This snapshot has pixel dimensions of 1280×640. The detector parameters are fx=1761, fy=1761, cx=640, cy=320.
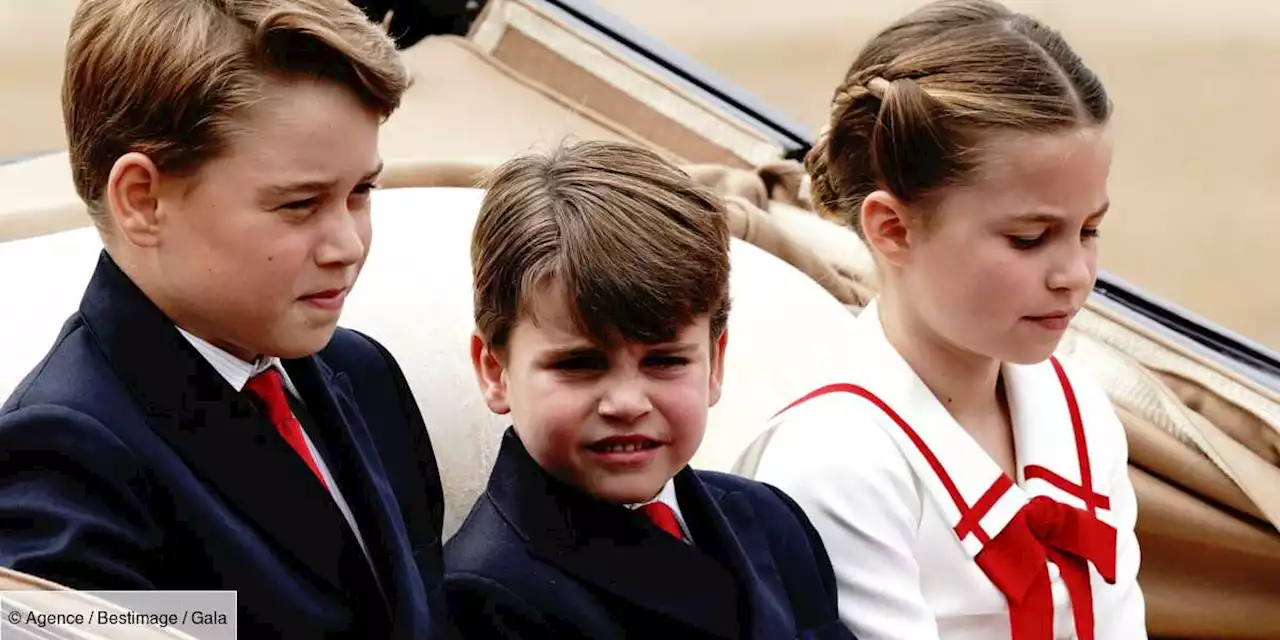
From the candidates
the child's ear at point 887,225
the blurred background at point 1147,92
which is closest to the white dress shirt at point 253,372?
the child's ear at point 887,225

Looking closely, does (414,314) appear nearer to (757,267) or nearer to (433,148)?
(757,267)

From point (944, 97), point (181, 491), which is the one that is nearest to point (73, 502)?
point (181, 491)

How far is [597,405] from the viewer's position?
118cm

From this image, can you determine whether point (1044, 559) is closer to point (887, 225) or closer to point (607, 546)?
point (887, 225)

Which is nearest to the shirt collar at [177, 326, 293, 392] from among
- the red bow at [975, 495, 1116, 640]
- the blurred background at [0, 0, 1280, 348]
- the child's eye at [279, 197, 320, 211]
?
the child's eye at [279, 197, 320, 211]

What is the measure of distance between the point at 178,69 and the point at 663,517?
448 millimetres

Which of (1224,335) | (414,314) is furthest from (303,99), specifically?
(1224,335)

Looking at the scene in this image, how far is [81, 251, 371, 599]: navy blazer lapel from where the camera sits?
3.52ft

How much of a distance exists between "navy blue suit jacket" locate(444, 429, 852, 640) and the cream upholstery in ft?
0.83

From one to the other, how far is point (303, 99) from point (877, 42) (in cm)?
52

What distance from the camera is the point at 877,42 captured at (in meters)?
1.40

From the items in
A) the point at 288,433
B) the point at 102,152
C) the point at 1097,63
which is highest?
the point at 1097,63

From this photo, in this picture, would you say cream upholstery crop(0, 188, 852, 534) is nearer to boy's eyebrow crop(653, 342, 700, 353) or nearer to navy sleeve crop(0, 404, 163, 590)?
boy's eyebrow crop(653, 342, 700, 353)

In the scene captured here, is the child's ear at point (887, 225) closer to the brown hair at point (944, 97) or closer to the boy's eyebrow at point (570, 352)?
the brown hair at point (944, 97)
